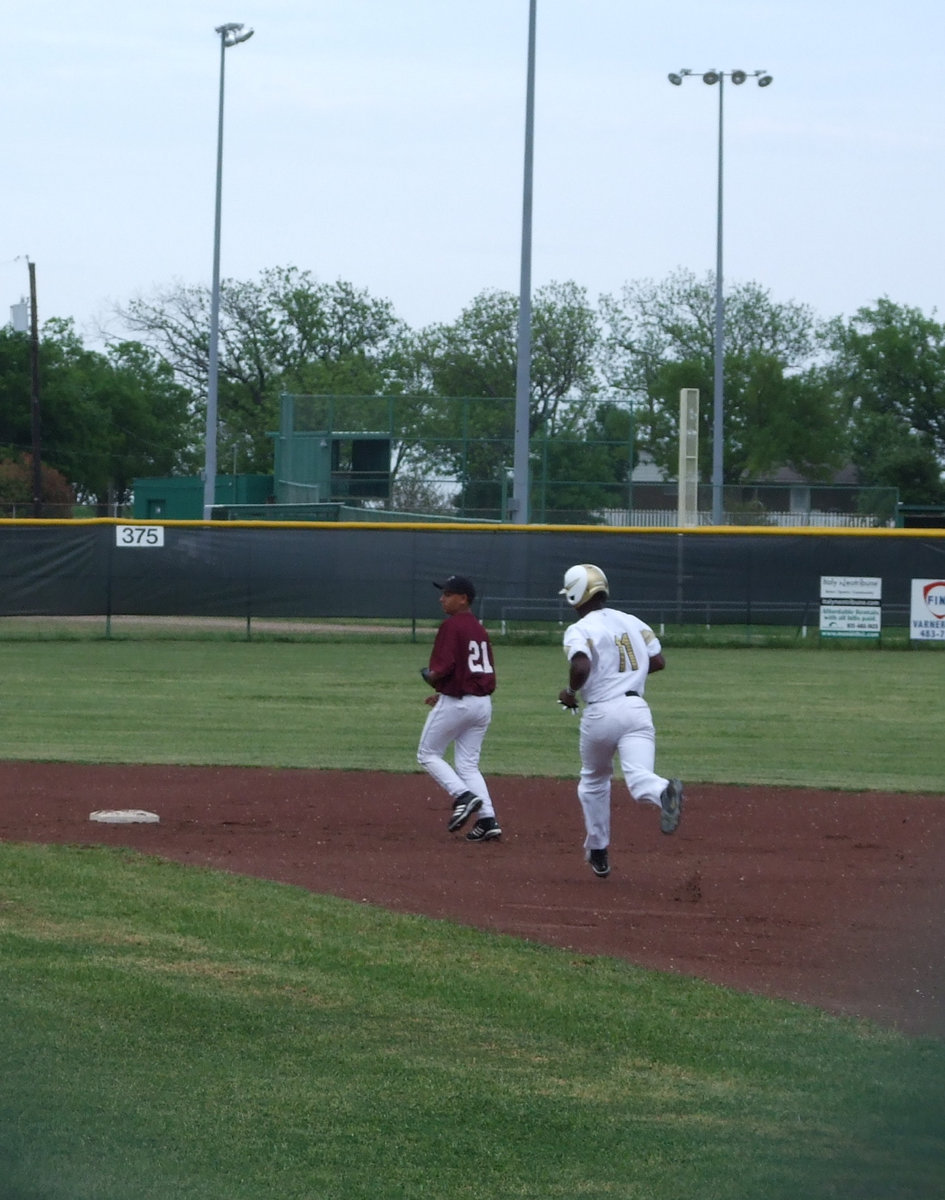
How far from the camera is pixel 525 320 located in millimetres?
29828

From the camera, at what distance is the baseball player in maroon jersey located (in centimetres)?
992

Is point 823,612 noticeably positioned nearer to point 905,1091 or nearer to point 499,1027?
point 499,1027

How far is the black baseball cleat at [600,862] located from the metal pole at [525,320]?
822 inches

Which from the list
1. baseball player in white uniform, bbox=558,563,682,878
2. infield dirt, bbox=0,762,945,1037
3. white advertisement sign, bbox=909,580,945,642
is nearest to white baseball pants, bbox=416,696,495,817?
infield dirt, bbox=0,762,945,1037

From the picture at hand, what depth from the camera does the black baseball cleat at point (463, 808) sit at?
10.2 m

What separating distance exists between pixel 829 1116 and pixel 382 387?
78276mm

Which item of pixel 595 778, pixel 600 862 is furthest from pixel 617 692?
pixel 600 862

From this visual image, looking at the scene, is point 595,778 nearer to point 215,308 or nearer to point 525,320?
point 525,320

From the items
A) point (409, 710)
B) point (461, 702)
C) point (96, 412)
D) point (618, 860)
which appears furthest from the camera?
point (96, 412)

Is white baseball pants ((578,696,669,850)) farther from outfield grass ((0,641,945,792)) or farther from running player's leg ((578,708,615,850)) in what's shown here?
outfield grass ((0,641,945,792))

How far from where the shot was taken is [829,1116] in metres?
2.37

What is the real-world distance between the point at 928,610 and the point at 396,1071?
78.6 feet

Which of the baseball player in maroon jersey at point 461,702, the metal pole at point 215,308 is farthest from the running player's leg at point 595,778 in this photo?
the metal pole at point 215,308

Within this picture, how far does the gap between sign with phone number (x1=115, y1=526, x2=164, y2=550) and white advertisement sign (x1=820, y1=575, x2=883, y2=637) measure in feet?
40.3
